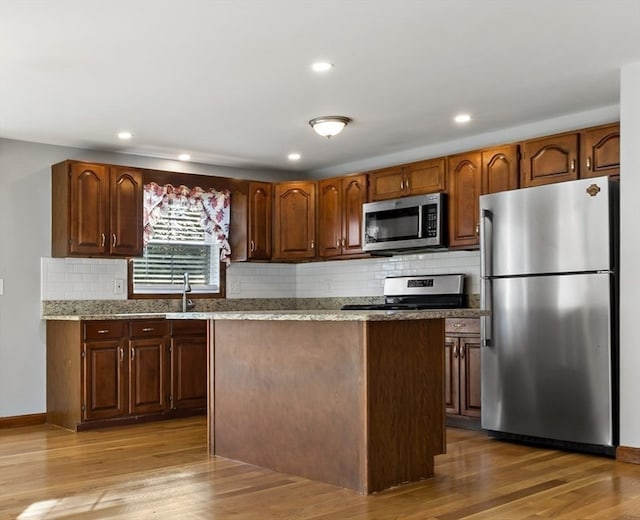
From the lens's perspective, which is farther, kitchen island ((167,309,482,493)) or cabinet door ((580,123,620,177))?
cabinet door ((580,123,620,177))

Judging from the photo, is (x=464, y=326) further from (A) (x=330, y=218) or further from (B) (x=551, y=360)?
(A) (x=330, y=218)

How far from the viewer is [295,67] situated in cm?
434

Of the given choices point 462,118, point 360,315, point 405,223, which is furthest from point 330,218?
point 360,315

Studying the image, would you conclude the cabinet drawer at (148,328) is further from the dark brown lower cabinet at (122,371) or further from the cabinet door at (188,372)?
the cabinet door at (188,372)

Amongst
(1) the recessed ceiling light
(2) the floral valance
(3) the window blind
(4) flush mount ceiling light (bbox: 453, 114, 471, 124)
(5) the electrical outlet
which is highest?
Answer: (1) the recessed ceiling light

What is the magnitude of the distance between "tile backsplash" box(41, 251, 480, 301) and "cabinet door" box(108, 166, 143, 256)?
33cm

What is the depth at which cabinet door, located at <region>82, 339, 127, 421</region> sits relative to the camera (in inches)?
225

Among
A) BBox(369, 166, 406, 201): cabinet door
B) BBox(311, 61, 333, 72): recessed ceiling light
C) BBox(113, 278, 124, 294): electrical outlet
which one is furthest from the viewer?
BBox(113, 278, 124, 294): electrical outlet

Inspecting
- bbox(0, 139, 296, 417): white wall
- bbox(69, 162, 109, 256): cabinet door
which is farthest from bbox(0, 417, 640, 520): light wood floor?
bbox(69, 162, 109, 256): cabinet door

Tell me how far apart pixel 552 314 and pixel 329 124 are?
2.11 meters

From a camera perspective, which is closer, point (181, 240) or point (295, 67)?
point (295, 67)

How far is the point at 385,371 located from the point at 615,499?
1250 millimetres

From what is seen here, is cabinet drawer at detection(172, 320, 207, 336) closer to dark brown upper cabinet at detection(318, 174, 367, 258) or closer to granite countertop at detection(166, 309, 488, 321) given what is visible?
dark brown upper cabinet at detection(318, 174, 367, 258)

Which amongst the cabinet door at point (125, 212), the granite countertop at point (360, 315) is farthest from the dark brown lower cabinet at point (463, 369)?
the cabinet door at point (125, 212)
